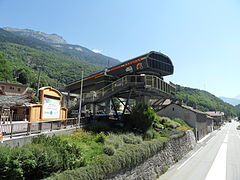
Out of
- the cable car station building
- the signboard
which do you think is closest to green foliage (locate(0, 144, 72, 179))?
the signboard

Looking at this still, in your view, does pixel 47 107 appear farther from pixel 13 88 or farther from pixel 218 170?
pixel 13 88

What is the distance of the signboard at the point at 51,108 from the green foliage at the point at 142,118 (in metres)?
7.63

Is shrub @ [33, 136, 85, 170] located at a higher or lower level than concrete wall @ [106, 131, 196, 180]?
higher

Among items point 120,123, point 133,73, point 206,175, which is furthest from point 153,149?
point 133,73

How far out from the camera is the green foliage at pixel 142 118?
17339 mm

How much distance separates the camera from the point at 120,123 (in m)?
18.5

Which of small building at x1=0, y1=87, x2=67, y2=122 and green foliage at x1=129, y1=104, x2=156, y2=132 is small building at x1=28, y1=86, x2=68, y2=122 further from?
green foliage at x1=129, y1=104, x2=156, y2=132

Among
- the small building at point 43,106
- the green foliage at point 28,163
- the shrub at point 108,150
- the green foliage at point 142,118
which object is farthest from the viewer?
the green foliage at point 142,118

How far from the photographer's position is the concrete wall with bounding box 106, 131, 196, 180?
11.3 metres

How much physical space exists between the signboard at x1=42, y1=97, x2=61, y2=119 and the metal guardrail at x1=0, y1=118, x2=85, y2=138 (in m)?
0.63

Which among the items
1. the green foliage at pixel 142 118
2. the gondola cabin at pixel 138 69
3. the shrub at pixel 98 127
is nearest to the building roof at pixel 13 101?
the shrub at pixel 98 127

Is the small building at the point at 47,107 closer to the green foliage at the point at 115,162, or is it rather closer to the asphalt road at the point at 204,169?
the green foliage at the point at 115,162

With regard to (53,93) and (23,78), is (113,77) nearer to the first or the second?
(53,93)

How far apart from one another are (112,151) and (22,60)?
15988cm
